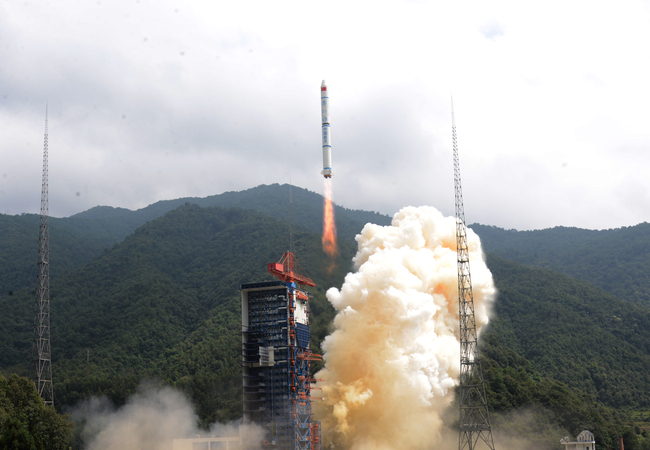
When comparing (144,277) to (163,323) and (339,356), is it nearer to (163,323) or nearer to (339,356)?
(163,323)

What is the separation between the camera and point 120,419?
312 ft

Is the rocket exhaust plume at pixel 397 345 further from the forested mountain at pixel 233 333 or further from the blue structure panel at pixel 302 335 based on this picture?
the forested mountain at pixel 233 333

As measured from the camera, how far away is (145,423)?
9019 centimetres

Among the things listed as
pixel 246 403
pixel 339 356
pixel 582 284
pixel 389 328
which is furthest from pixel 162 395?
pixel 582 284

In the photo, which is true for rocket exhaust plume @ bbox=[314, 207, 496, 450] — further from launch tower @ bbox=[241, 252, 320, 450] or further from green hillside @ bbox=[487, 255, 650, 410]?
green hillside @ bbox=[487, 255, 650, 410]

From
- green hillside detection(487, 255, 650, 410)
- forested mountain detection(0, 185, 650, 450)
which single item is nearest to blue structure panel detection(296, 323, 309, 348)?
forested mountain detection(0, 185, 650, 450)

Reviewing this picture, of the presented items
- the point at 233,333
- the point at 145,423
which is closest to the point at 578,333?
the point at 233,333

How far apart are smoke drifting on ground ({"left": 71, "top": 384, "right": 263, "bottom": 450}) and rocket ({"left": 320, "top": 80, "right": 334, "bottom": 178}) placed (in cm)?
3157

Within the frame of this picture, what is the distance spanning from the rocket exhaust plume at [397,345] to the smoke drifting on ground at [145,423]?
11419mm

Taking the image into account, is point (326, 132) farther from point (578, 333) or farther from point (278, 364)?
point (578, 333)

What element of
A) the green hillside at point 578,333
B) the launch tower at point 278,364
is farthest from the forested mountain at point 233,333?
the launch tower at point 278,364

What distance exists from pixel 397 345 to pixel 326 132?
2845 centimetres

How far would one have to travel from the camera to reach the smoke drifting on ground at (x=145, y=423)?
85375mm

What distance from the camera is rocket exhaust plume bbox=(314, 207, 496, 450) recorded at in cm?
7362
